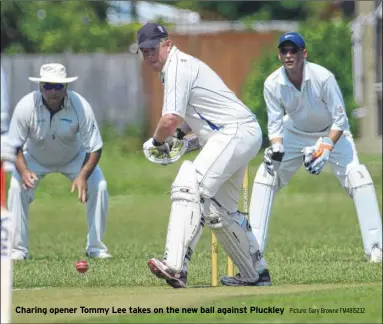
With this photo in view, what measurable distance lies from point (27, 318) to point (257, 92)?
15.9 m

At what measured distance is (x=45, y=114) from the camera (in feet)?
43.4

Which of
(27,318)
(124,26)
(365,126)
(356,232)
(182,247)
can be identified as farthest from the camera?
(124,26)

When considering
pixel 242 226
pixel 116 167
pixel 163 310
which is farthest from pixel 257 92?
pixel 163 310

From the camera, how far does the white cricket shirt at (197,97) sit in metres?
9.52

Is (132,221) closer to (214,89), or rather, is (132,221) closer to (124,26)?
(214,89)

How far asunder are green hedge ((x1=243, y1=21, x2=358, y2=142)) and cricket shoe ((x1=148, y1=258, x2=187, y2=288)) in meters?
14.0

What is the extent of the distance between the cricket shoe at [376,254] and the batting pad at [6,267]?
211 inches

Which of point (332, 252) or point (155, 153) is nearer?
point (155, 153)

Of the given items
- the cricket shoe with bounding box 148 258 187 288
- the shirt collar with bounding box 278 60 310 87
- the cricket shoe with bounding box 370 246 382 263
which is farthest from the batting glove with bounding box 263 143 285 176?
the cricket shoe with bounding box 148 258 187 288

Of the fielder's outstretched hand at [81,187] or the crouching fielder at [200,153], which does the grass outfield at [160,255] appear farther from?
the fielder's outstretched hand at [81,187]

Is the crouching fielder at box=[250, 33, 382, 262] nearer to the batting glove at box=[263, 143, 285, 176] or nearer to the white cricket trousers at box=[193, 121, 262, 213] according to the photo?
the batting glove at box=[263, 143, 285, 176]

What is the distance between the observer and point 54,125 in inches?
523

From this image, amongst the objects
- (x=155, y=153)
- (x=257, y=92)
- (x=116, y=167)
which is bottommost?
(x=116, y=167)

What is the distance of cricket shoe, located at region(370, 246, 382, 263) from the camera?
12.0 m
